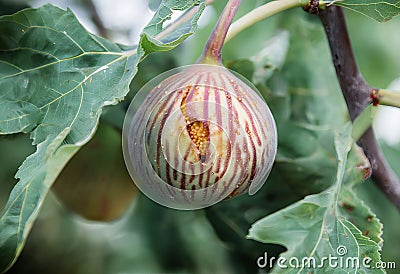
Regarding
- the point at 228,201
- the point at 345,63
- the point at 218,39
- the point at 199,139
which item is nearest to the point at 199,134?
the point at 199,139

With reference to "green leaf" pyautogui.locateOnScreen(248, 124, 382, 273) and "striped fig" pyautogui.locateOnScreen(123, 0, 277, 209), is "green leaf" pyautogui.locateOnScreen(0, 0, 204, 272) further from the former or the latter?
"green leaf" pyautogui.locateOnScreen(248, 124, 382, 273)

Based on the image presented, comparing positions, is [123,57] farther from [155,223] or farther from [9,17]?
[155,223]

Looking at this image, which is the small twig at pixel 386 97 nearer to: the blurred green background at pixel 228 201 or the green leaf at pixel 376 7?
the green leaf at pixel 376 7

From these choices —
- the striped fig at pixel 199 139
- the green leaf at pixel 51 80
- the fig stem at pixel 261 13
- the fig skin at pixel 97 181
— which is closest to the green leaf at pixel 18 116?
the green leaf at pixel 51 80

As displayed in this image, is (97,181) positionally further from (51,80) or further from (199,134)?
(199,134)

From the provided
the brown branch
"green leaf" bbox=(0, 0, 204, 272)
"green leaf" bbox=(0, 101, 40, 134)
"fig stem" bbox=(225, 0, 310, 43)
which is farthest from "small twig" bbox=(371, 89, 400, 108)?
"green leaf" bbox=(0, 101, 40, 134)

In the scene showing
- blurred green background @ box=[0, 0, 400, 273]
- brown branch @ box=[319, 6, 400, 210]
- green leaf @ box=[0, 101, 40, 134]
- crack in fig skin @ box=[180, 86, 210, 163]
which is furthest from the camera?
blurred green background @ box=[0, 0, 400, 273]
